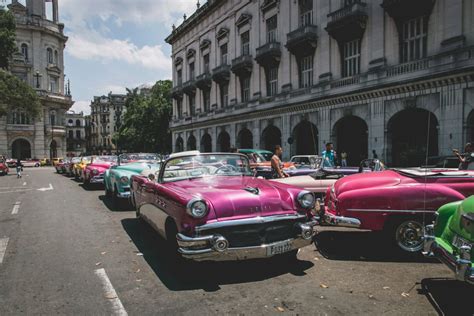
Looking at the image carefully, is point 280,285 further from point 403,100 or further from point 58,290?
point 403,100

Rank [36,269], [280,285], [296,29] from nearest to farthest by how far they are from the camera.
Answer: [280,285] < [36,269] < [296,29]

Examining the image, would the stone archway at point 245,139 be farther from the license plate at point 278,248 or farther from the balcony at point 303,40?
the license plate at point 278,248

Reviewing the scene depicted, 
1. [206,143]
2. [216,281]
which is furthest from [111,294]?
[206,143]

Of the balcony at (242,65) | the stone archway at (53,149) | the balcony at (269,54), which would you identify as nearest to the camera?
the balcony at (269,54)

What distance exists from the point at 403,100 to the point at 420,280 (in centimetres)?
1509

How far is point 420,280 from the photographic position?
421cm

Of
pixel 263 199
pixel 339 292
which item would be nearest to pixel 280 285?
pixel 339 292

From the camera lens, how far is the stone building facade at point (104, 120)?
4026 inches

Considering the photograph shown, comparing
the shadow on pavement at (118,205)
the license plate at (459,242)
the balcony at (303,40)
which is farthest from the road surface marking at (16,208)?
the balcony at (303,40)

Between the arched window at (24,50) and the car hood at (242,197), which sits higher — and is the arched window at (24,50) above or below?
above

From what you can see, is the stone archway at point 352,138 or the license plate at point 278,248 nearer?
the license plate at point 278,248

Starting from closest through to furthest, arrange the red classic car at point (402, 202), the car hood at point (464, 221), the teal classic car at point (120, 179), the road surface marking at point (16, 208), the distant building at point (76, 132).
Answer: the car hood at point (464, 221)
the red classic car at point (402, 202)
the road surface marking at point (16, 208)
the teal classic car at point (120, 179)
the distant building at point (76, 132)

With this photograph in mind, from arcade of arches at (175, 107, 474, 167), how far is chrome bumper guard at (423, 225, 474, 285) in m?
7.53

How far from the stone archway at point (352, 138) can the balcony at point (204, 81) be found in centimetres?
1710
